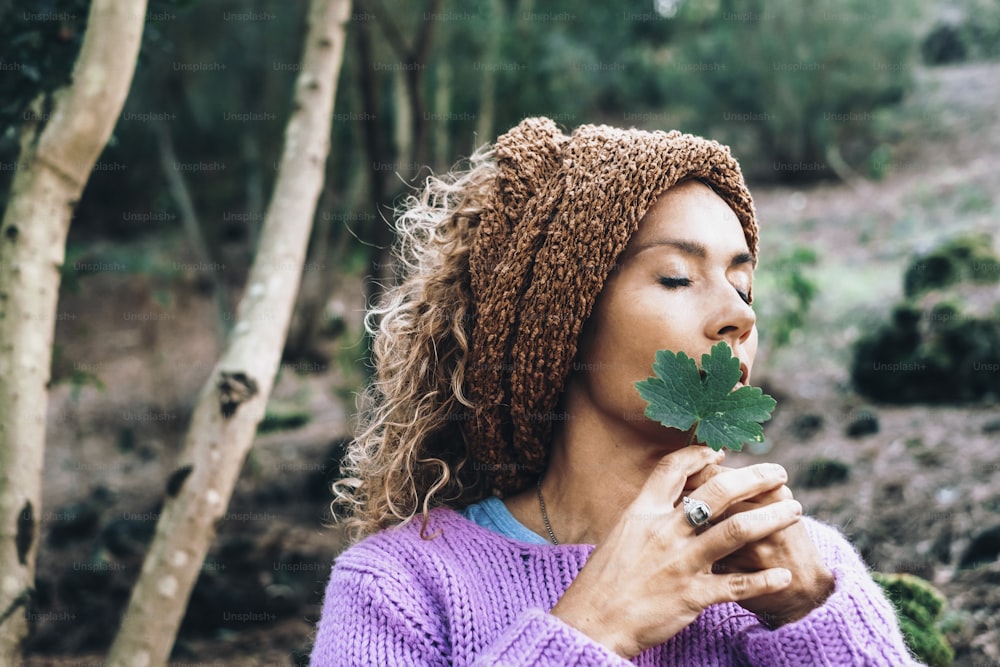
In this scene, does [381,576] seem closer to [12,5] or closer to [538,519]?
[538,519]

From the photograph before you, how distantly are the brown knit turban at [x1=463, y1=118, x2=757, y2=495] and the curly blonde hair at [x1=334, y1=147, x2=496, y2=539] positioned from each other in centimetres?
8

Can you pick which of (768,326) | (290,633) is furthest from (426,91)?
(290,633)

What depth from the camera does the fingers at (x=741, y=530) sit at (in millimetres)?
1485

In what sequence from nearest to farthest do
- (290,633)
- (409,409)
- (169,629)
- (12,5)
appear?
1. (409,409)
2. (169,629)
3. (12,5)
4. (290,633)

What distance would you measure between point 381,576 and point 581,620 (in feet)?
1.44

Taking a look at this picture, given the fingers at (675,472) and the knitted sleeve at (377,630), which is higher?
the fingers at (675,472)

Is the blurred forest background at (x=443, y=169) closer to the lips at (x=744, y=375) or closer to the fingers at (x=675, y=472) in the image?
the fingers at (x=675, y=472)

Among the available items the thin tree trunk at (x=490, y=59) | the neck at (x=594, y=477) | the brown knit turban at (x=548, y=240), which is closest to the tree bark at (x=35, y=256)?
the brown knit turban at (x=548, y=240)

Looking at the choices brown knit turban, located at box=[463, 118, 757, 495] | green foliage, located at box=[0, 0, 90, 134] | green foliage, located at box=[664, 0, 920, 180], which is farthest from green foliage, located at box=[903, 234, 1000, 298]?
green foliage, located at box=[664, 0, 920, 180]

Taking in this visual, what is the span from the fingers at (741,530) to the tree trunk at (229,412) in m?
1.68

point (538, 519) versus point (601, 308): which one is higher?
point (601, 308)

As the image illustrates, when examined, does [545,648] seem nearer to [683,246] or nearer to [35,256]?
[683,246]

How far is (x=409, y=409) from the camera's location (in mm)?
2041

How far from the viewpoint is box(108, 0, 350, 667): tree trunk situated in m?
2.59
